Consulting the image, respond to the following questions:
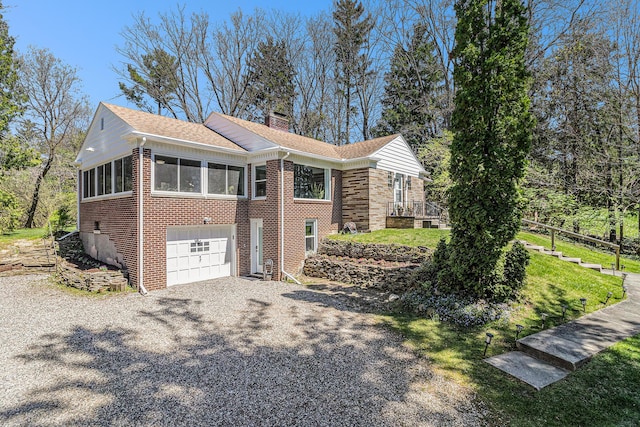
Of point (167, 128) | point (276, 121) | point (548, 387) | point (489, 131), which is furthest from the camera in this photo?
point (276, 121)

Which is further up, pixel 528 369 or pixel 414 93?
pixel 414 93

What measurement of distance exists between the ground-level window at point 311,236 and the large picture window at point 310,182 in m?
1.13

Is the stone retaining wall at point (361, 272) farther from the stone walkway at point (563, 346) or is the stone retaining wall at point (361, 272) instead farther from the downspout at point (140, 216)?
the downspout at point (140, 216)

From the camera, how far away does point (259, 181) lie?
39.4 ft

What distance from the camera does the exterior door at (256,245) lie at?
1210 centimetres

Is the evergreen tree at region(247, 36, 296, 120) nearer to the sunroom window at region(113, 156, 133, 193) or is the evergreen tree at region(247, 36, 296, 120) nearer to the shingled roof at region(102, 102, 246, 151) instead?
the shingled roof at region(102, 102, 246, 151)

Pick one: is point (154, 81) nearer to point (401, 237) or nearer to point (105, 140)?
point (105, 140)

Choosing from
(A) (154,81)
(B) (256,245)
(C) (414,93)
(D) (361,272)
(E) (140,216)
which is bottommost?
(D) (361,272)

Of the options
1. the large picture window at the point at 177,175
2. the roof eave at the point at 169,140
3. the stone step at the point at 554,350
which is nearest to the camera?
the stone step at the point at 554,350

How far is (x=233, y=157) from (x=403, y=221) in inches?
327

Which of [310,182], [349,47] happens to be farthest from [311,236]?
[349,47]

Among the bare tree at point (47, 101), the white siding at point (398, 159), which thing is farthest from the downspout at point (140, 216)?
the bare tree at point (47, 101)

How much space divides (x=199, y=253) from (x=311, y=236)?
4.49m

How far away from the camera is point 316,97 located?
2791 centimetres
